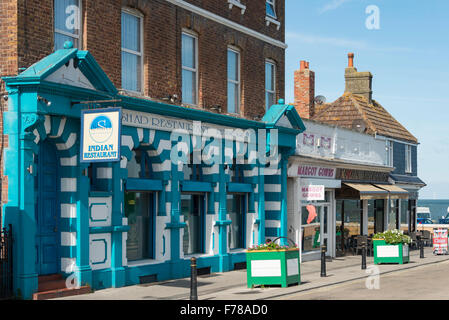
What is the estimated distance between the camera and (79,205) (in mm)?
15906

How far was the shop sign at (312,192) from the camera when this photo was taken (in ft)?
83.0

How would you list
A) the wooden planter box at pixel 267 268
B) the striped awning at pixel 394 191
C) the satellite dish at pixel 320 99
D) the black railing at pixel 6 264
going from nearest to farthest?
the black railing at pixel 6 264, the wooden planter box at pixel 267 268, the striped awning at pixel 394 191, the satellite dish at pixel 320 99

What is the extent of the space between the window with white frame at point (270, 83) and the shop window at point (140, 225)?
788 centimetres

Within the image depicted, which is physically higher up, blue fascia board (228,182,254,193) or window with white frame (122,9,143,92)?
window with white frame (122,9,143,92)

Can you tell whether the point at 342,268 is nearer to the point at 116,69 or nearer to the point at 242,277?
the point at 242,277

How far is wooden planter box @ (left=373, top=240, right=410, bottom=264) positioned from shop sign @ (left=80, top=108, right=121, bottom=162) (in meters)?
13.3

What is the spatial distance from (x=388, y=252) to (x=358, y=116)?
37.0ft

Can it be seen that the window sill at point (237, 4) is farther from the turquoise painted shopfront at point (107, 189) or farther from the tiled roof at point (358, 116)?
the tiled roof at point (358, 116)

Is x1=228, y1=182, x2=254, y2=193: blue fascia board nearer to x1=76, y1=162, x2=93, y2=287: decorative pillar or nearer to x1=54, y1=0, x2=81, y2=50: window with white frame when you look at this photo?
x1=76, y1=162, x2=93, y2=287: decorative pillar

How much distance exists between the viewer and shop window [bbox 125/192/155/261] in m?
18.4

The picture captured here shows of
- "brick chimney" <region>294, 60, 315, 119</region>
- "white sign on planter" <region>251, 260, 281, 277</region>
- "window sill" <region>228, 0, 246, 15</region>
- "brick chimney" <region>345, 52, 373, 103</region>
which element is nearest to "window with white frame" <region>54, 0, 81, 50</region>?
"white sign on planter" <region>251, 260, 281, 277</region>

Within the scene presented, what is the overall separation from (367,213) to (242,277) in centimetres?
1393

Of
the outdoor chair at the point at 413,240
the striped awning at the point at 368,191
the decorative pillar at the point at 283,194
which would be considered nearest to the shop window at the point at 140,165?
the decorative pillar at the point at 283,194
